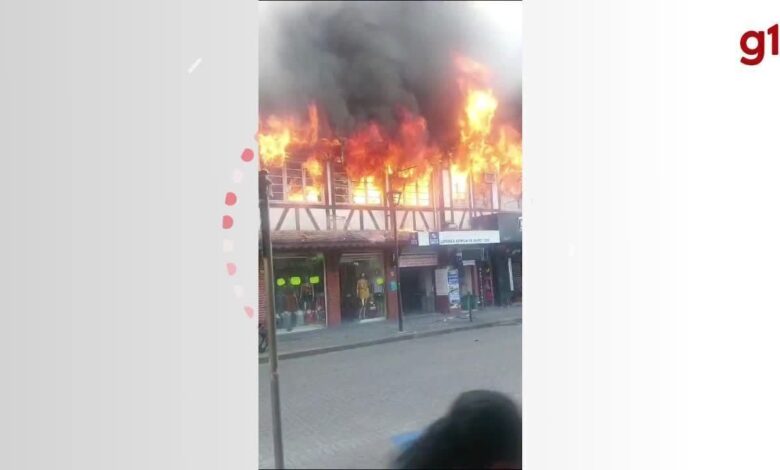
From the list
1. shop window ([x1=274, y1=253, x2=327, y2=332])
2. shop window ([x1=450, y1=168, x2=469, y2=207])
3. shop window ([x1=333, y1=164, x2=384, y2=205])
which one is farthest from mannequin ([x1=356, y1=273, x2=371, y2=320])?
shop window ([x1=450, y1=168, x2=469, y2=207])

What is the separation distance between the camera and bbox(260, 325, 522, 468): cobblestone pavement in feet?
4.23

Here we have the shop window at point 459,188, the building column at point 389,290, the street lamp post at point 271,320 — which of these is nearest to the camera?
the street lamp post at point 271,320

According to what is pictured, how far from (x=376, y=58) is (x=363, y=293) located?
0.70m

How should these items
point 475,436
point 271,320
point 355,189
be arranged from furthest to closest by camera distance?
point 475,436
point 355,189
point 271,320

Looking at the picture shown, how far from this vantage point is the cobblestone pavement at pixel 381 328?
1303 mm

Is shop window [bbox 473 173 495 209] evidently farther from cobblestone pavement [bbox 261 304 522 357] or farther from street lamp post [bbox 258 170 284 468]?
street lamp post [bbox 258 170 284 468]

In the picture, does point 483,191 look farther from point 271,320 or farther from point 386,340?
point 271,320

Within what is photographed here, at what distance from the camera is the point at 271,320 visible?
1.27m

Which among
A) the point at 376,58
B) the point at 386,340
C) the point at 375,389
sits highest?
the point at 376,58

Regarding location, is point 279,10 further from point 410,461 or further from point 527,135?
point 410,461

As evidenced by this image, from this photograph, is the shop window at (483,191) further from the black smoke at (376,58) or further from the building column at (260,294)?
the building column at (260,294)

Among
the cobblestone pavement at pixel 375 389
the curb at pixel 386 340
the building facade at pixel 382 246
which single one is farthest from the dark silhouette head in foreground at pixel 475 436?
the building facade at pixel 382 246

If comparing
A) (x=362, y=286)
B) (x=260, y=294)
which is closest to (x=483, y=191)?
(x=362, y=286)

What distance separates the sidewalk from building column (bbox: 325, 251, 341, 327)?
0.10ft
